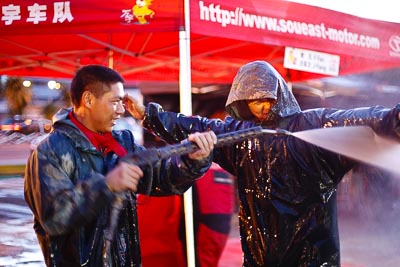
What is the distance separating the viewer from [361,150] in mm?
2410

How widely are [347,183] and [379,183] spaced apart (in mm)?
253

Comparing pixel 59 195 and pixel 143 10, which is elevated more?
pixel 143 10

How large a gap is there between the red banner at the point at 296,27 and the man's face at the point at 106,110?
2143mm

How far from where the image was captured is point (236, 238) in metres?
7.59

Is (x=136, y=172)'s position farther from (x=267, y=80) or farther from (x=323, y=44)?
(x=323, y=44)

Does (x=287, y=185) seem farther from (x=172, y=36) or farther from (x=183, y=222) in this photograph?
(x=172, y=36)

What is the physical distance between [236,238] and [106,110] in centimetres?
579

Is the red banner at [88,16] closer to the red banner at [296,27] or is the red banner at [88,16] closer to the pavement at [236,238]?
the red banner at [296,27]

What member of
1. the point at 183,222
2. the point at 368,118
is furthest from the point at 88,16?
the point at 368,118

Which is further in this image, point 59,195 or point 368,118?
point 368,118

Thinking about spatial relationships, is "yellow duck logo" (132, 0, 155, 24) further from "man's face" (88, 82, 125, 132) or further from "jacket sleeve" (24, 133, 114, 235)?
"jacket sleeve" (24, 133, 114, 235)

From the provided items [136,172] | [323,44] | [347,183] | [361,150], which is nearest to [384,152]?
[361,150]

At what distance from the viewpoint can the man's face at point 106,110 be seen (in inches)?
83.2

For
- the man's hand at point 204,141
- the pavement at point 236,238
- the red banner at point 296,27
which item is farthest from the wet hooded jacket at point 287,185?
the red banner at point 296,27
